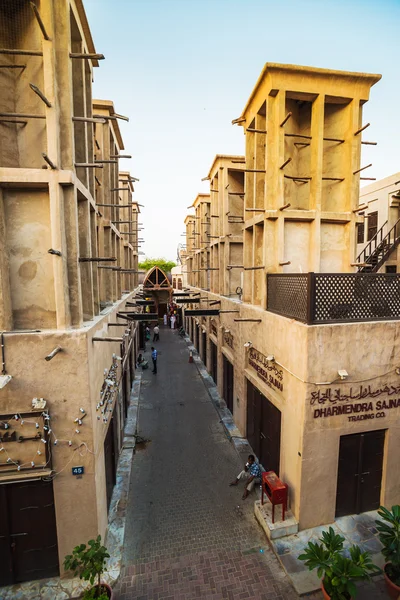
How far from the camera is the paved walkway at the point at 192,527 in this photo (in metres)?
6.55

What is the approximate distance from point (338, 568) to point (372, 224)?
18324mm

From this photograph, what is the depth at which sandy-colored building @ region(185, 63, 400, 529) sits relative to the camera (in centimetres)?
740

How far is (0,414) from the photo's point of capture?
612 cm

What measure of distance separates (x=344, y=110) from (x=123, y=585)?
1429 cm

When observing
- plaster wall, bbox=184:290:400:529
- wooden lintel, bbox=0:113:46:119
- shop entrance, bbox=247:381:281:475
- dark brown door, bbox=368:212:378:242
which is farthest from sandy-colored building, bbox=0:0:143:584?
dark brown door, bbox=368:212:378:242

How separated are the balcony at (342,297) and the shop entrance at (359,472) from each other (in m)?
3.11

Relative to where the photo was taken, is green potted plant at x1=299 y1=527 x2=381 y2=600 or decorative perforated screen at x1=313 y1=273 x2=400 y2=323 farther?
decorative perforated screen at x1=313 y1=273 x2=400 y2=323

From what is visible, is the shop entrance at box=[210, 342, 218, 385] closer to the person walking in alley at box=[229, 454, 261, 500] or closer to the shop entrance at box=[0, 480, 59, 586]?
the person walking in alley at box=[229, 454, 261, 500]

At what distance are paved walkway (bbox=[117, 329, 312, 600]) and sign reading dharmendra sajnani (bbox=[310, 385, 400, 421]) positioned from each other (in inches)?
144

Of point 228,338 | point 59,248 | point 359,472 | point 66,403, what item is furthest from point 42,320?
point 228,338

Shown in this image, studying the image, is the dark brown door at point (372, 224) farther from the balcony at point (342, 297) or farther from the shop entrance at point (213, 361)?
the balcony at point (342, 297)

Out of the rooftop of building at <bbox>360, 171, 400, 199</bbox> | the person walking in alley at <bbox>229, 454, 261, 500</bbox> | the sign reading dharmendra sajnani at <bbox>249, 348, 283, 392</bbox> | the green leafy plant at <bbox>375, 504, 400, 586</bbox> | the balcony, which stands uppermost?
the rooftop of building at <bbox>360, 171, 400, 199</bbox>

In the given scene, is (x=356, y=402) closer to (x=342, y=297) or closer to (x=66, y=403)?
(x=342, y=297)

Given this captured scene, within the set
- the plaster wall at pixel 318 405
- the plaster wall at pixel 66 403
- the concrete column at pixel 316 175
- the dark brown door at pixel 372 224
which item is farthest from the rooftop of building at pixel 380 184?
the plaster wall at pixel 66 403
